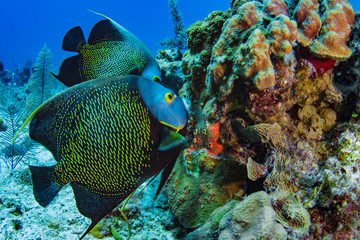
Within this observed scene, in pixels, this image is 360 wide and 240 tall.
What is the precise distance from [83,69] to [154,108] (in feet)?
2.59

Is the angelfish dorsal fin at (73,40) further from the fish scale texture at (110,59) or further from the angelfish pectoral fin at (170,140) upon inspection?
the angelfish pectoral fin at (170,140)

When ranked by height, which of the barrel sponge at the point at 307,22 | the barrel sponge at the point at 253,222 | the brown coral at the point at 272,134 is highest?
the barrel sponge at the point at 307,22

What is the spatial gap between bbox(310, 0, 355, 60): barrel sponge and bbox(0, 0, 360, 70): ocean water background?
11395cm

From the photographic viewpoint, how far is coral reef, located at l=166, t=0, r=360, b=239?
4.92 feet

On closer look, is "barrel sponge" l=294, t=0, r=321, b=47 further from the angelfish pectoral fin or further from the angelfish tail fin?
the angelfish tail fin

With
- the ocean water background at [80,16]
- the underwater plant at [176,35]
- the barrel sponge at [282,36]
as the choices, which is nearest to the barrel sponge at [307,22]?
the barrel sponge at [282,36]

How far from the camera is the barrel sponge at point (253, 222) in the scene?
1.24 metres

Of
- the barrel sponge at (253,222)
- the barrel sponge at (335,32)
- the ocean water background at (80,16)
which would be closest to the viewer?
the barrel sponge at (253,222)

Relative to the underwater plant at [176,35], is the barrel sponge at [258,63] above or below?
below

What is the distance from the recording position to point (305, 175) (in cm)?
161

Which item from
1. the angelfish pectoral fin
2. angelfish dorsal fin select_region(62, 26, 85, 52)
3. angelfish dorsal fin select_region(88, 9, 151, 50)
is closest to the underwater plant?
angelfish dorsal fin select_region(88, 9, 151, 50)

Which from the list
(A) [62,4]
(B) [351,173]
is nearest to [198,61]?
(B) [351,173]

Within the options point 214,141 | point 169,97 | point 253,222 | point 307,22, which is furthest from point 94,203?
point 307,22

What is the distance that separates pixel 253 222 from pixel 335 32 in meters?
1.61
